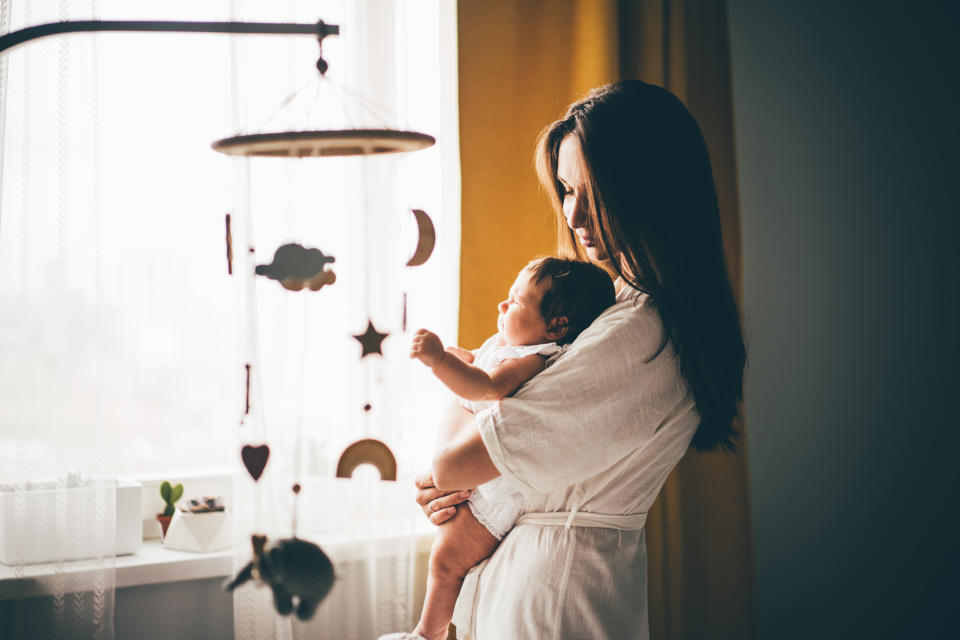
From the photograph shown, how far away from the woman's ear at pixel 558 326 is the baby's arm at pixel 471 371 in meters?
0.06

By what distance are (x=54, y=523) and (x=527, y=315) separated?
109 cm

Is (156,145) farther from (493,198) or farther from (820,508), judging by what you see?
(820,508)

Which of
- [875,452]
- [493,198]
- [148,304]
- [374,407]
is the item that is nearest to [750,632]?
[875,452]

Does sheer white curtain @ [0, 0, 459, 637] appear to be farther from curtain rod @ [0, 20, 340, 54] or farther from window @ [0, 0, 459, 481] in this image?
curtain rod @ [0, 20, 340, 54]

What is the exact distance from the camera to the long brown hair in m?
1.11

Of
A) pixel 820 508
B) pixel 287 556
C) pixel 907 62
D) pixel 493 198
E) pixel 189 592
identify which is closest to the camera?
pixel 287 556

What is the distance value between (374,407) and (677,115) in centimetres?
102

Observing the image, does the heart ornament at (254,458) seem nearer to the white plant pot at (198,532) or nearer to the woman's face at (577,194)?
the woman's face at (577,194)

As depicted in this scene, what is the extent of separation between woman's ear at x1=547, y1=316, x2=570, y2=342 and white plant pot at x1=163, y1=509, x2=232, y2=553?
1.01m

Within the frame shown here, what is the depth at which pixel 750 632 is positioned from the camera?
7.29 feet

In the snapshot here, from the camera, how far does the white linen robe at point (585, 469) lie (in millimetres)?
1061

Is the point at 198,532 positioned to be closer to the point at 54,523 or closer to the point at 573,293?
the point at 54,523

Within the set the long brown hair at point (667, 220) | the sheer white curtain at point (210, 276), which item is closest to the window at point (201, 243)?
the sheer white curtain at point (210, 276)

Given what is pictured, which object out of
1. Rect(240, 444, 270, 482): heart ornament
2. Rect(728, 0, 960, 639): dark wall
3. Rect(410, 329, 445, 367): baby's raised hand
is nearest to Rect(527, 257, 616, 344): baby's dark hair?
Rect(410, 329, 445, 367): baby's raised hand
